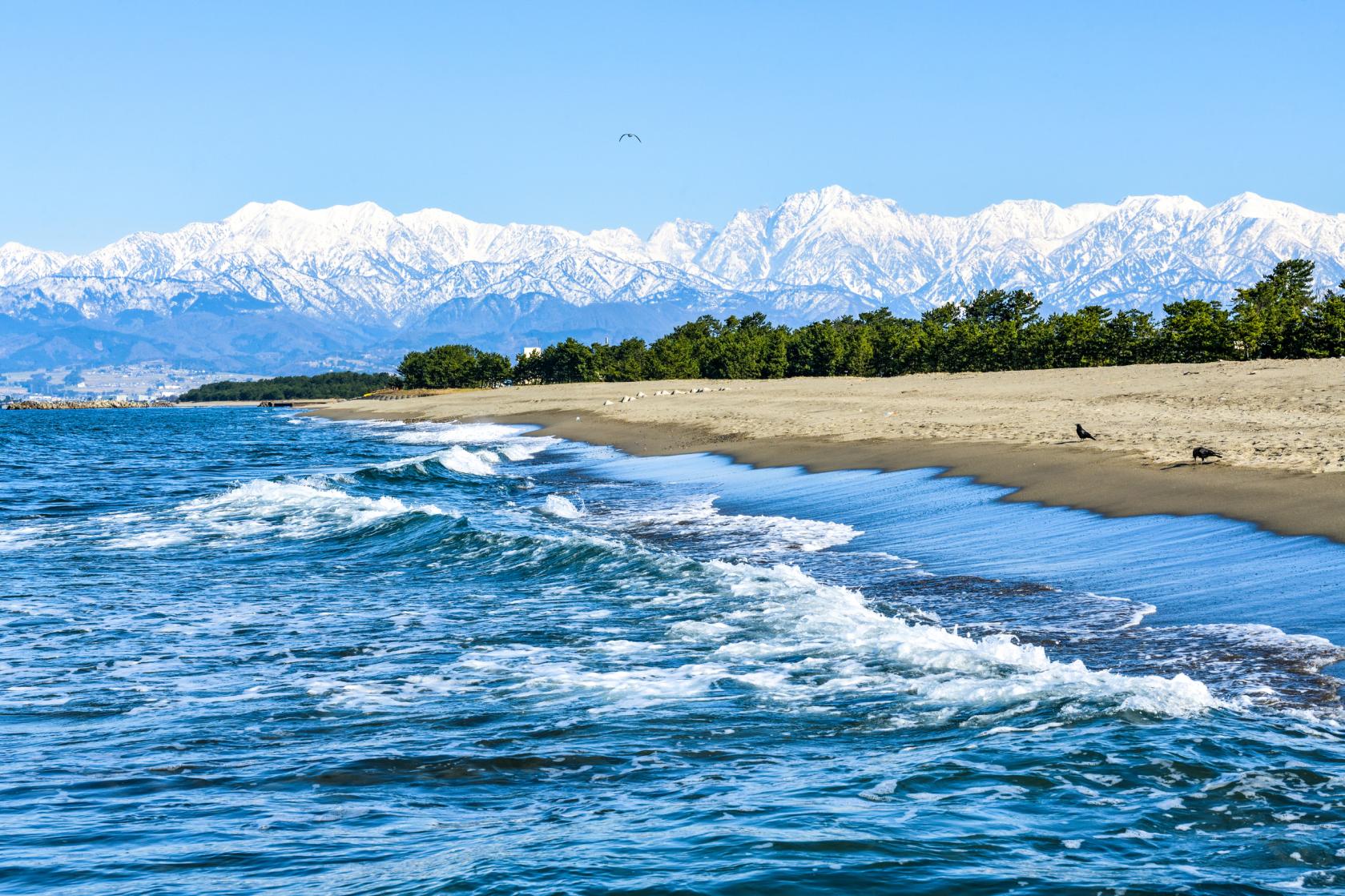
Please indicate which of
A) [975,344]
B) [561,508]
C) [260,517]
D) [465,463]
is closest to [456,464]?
[465,463]

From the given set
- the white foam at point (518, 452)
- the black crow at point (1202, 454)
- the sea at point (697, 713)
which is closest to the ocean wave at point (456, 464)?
the white foam at point (518, 452)

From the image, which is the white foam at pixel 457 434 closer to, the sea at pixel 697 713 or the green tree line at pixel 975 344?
the sea at pixel 697 713

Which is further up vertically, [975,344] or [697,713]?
[975,344]

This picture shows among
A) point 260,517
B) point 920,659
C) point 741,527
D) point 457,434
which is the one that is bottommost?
point 260,517

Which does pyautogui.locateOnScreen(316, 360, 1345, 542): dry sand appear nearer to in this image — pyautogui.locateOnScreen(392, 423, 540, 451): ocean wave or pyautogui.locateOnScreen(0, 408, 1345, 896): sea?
pyautogui.locateOnScreen(0, 408, 1345, 896): sea

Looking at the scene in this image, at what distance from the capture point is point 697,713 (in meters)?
11.1

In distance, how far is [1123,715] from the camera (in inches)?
390

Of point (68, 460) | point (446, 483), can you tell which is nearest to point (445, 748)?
point (446, 483)

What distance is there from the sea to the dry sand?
5.97 ft

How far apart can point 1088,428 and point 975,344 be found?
83.3 metres

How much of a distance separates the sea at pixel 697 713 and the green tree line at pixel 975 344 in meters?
70.6

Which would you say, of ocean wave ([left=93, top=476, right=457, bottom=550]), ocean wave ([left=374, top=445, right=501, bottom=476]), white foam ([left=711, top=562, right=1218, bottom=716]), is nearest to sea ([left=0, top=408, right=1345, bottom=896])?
white foam ([left=711, top=562, right=1218, bottom=716])

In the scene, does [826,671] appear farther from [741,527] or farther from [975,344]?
[975,344]

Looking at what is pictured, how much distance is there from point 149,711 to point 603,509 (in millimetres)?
16467
